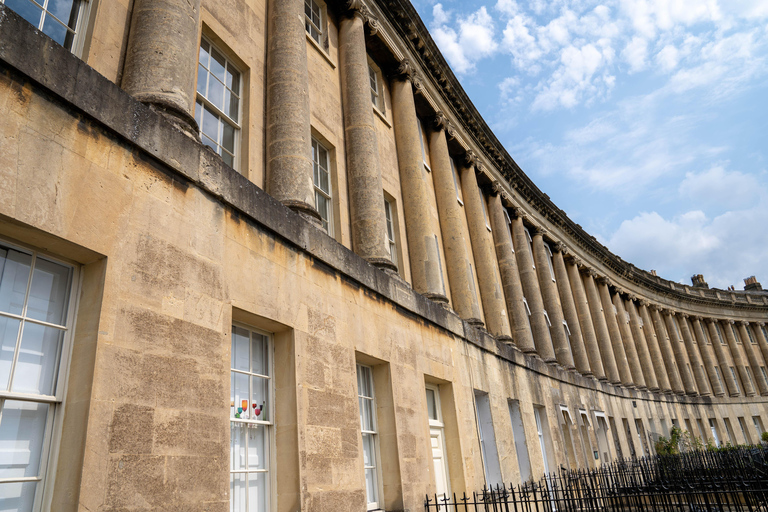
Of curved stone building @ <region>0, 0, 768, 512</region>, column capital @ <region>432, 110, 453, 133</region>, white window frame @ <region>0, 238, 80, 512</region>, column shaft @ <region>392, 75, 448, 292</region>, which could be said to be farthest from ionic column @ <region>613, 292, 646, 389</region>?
white window frame @ <region>0, 238, 80, 512</region>

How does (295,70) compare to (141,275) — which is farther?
(295,70)

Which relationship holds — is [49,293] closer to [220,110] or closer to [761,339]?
[220,110]

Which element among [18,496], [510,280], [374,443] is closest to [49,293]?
[18,496]

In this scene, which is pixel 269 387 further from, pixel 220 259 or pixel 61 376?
pixel 61 376

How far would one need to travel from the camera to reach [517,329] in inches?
741

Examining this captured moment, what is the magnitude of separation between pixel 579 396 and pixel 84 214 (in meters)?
21.3

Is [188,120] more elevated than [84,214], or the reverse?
[188,120]

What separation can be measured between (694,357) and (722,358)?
529 centimetres

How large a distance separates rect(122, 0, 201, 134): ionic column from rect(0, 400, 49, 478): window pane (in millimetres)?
3169

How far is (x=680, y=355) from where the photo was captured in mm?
40781

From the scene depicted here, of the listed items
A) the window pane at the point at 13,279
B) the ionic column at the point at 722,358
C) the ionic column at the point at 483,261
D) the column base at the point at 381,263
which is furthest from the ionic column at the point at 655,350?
the window pane at the point at 13,279

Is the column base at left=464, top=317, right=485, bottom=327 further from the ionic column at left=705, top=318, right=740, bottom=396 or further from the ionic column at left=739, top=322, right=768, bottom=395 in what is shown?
the ionic column at left=739, top=322, right=768, bottom=395

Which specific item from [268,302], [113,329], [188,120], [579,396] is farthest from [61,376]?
[579,396]

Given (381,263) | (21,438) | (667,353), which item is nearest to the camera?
(21,438)
